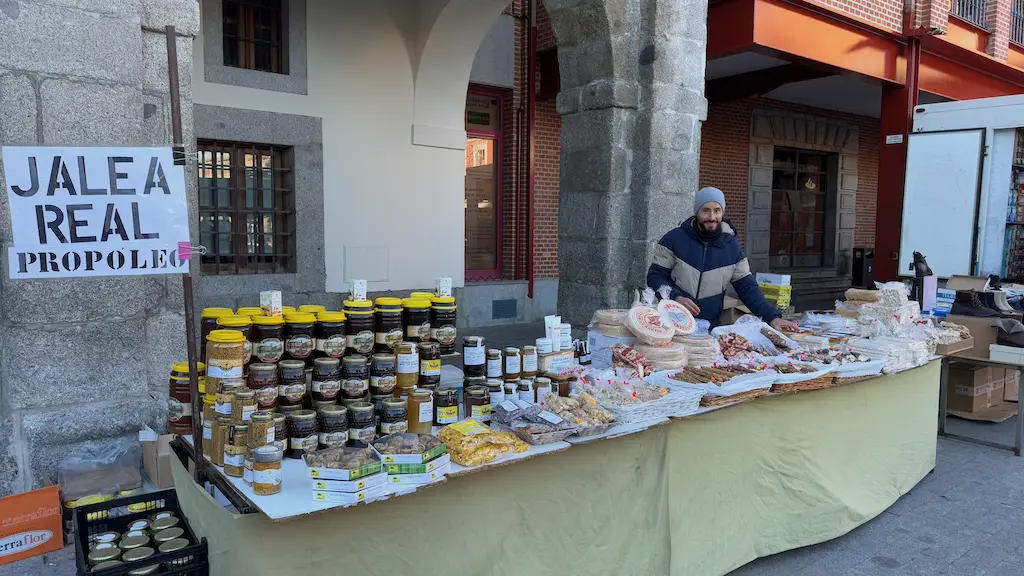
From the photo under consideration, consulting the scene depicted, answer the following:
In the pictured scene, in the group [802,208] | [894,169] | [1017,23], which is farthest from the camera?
[802,208]

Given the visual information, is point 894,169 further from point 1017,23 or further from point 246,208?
point 246,208

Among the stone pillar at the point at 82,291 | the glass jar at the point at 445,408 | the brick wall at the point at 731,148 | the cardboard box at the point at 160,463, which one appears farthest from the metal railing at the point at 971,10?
the cardboard box at the point at 160,463

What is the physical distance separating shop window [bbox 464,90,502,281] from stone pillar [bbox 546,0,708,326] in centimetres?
442

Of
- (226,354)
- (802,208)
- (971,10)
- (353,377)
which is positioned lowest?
(353,377)

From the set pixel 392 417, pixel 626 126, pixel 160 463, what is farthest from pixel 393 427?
pixel 626 126

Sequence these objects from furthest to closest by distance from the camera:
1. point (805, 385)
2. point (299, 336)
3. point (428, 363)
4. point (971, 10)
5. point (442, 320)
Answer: point (971, 10), point (805, 385), point (442, 320), point (428, 363), point (299, 336)

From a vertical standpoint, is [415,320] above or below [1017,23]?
below

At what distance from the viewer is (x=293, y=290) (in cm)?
838

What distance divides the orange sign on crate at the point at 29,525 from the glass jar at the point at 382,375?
1745 millimetres

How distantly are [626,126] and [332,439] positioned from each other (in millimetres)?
4647

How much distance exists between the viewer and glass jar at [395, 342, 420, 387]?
270 centimetres

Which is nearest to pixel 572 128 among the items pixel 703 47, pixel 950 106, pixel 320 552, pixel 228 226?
pixel 703 47

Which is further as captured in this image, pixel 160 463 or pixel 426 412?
pixel 160 463

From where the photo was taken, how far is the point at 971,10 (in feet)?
37.6
